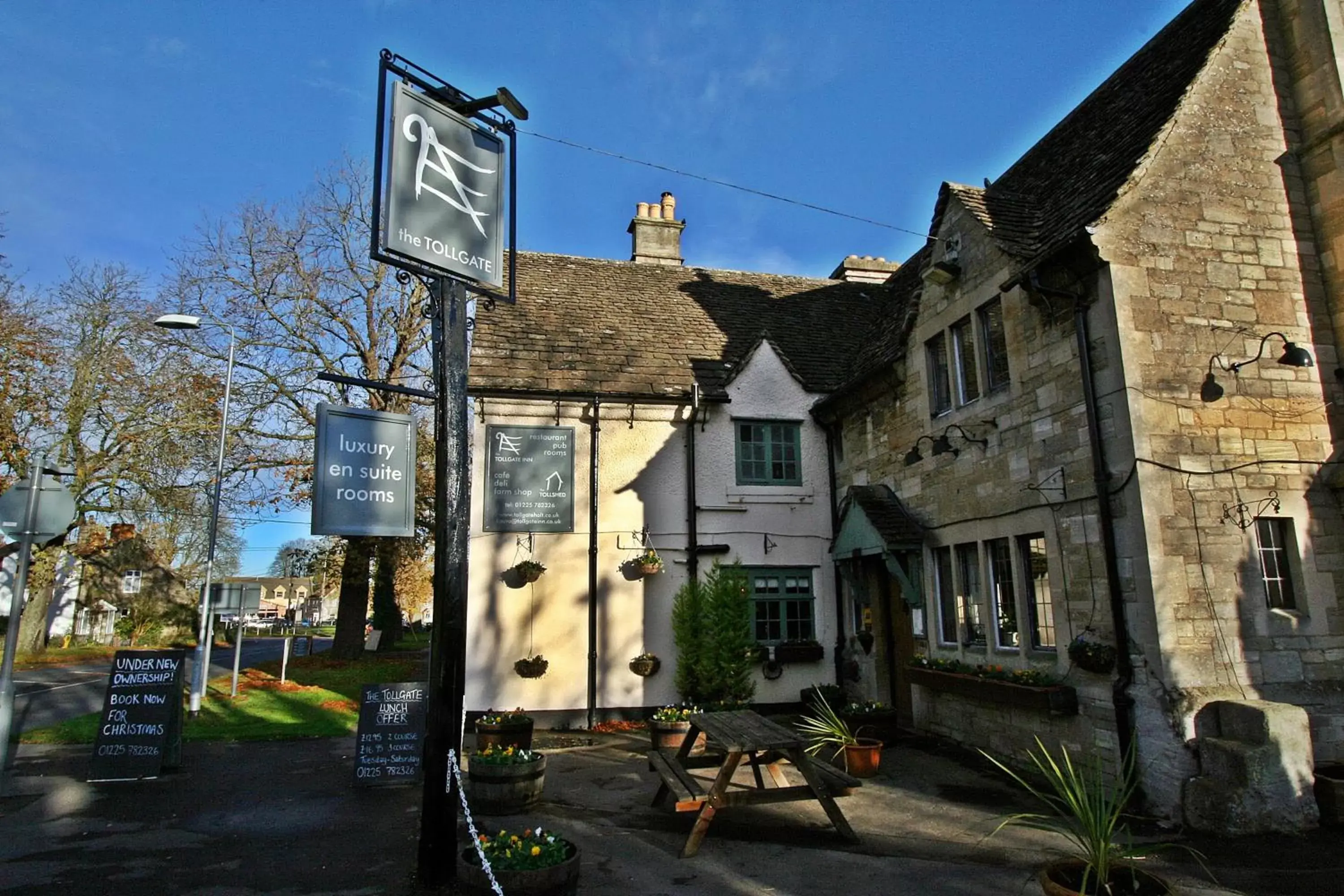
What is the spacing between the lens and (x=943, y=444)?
11094mm

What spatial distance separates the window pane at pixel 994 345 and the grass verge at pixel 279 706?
10.8 m

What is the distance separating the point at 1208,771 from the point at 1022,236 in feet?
21.0

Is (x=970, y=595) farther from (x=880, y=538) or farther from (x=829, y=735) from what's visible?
(x=829, y=735)

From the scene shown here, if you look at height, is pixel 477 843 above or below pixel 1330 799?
above

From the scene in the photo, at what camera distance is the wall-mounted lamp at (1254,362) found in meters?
8.04

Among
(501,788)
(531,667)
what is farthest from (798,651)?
(501,788)

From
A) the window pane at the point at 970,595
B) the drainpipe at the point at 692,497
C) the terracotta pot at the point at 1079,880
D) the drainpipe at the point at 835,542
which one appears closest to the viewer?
the terracotta pot at the point at 1079,880

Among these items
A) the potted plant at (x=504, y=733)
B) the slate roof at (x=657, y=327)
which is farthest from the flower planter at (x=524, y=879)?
the slate roof at (x=657, y=327)

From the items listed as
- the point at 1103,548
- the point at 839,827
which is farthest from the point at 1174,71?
the point at 839,827

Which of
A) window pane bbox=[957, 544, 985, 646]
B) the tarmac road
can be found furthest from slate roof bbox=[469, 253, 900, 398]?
the tarmac road

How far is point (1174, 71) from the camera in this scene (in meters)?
9.91

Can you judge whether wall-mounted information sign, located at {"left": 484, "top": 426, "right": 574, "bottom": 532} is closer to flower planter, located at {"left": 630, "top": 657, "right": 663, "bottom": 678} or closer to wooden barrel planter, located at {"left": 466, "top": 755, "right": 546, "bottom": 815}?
flower planter, located at {"left": 630, "top": 657, "right": 663, "bottom": 678}

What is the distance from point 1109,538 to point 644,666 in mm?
7955

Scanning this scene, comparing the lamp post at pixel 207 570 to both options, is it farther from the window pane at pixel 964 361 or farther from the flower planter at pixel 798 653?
the window pane at pixel 964 361
